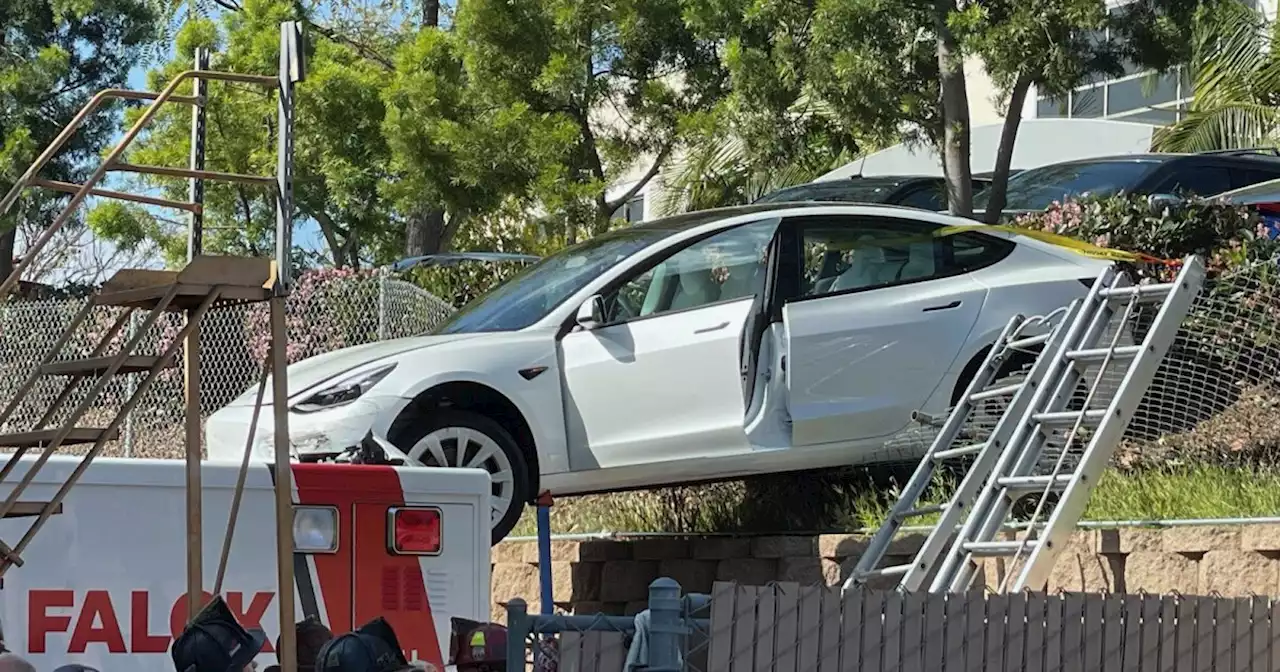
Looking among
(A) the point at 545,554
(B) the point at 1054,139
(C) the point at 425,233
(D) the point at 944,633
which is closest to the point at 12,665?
(D) the point at 944,633

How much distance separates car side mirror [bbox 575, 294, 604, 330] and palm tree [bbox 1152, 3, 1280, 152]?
34.6 ft

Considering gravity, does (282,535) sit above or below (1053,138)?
below

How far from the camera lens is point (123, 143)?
4.80 metres

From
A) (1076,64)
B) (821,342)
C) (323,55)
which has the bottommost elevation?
(821,342)

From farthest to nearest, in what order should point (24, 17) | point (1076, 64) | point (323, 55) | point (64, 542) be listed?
point (24, 17) < point (323, 55) < point (1076, 64) < point (64, 542)

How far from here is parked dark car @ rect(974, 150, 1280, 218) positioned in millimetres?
12391

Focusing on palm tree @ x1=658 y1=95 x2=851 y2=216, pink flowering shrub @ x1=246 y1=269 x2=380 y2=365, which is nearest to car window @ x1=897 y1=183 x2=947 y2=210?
palm tree @ x1=658 y1=95 x2=851 y2=216

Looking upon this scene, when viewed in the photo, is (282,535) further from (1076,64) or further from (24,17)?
(24,17)

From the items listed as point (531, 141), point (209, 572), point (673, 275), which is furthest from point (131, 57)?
point (209, 572)

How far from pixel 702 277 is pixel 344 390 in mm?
1932

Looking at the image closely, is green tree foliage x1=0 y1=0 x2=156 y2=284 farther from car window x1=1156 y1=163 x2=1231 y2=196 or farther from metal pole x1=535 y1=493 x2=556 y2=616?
metal pole x1=535 y1=493 x2=556 y2=616

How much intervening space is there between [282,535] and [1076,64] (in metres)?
8.78

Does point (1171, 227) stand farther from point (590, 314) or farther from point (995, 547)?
point (995, 547)

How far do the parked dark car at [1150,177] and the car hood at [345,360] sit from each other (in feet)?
17.7
